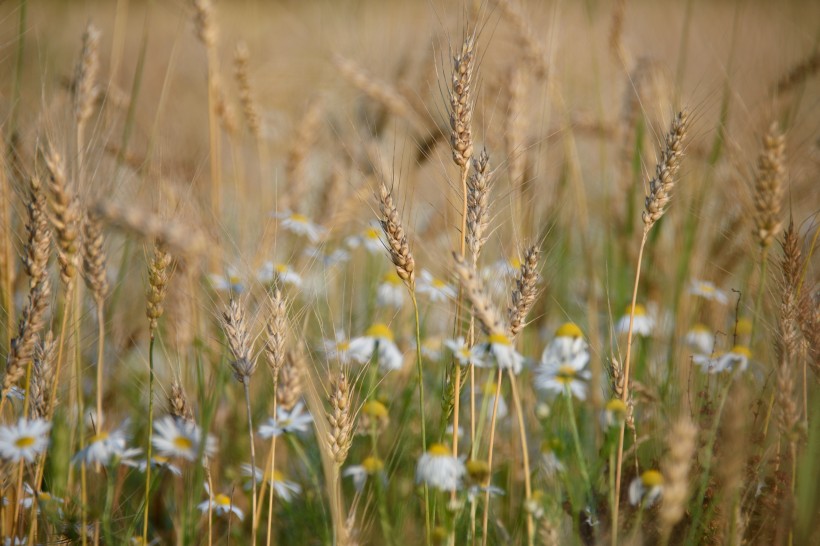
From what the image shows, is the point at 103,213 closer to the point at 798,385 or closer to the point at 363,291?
the point at 798,385

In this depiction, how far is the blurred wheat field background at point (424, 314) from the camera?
1224 millimetres

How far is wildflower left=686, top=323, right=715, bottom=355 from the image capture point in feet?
6.96

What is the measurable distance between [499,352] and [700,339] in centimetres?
126

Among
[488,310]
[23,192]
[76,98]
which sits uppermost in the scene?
[76,98]

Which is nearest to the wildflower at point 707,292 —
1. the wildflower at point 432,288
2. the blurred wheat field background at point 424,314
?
the blurred wheat field background at point 424,314

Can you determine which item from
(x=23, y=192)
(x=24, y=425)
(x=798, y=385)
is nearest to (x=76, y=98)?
(x=23, y=192)

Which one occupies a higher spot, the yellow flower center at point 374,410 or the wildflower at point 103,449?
the yellow flower center at point 374,410

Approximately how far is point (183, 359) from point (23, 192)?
0.64m

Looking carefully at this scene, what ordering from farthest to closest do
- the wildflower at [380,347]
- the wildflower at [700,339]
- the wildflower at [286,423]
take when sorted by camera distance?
the wildflower at [700,339] < the wildflower at [380,347] < the wildflower at [286,423]

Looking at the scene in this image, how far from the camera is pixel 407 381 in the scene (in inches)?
85.5

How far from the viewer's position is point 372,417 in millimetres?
1526

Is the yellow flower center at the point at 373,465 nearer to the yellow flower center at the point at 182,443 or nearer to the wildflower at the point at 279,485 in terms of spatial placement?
the wildflower at the point at 279,485

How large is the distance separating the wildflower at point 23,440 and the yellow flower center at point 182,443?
0.22 metres

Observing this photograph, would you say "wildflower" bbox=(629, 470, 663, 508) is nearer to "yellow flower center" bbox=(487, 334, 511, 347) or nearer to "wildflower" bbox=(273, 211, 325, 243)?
"yellow flower center" bbox=(487, 334, 511, 347)
